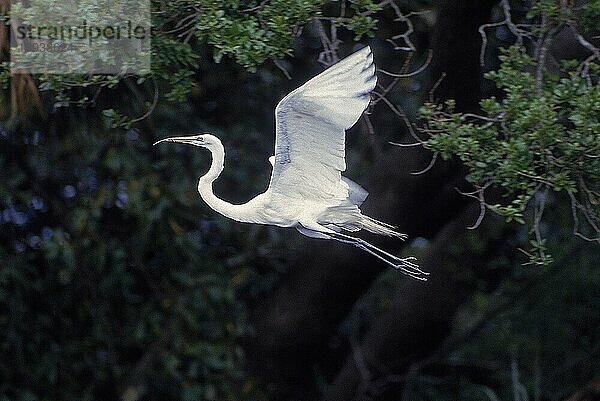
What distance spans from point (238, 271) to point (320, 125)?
2.61m

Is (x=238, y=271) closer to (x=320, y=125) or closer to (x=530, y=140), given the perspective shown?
A: (x=530, y=140)

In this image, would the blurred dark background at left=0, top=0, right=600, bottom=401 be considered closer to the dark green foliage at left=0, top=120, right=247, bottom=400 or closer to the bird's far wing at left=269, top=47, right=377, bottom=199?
the dark green foliage at left=0, top=120, right=247, bottom=400

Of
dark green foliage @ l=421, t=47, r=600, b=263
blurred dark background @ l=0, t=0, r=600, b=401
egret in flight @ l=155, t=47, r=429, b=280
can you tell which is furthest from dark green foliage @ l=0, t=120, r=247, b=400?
egret in flight @ l=155, t=47, r=429, b=280

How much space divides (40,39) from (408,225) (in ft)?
6.19

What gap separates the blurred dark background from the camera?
4.62 metres

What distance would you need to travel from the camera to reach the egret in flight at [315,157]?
246 cm

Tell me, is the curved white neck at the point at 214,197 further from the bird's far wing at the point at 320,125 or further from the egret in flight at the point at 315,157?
the bird's far wing at the point at 320,125

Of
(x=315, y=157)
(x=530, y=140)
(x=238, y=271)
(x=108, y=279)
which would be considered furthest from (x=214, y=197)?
(x=238, y=271)

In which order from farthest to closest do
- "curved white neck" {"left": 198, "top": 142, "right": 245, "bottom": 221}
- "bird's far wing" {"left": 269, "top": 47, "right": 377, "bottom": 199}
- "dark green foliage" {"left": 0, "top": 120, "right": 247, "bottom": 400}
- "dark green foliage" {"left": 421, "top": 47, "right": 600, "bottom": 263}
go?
1. "dark green foliage" {"left": 0, "top": 120, "right": 247, "bottom": 400}
2. "dark green foliage" {"left": 421, "top": 47, "right": 600, "bottom": 263}
3. "curved white neck" {"left": 198, "top": 142, "right": 245, "bottom": 221}
4. "bird's far wing" {"left": 269, "top": 47, "right": 377, "bottom": 199}

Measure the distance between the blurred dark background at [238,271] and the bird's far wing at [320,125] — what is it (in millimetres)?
1639

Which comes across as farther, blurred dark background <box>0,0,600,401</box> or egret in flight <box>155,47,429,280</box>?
blurred dark background <box>0,0,600,401</box>

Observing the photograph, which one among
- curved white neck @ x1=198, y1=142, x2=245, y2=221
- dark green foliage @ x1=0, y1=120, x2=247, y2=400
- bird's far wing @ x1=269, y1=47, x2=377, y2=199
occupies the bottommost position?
dark green foliage @ x1=0, y1=120, x2=247, y2=400

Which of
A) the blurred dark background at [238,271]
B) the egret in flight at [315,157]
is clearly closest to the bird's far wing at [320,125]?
the egret in flight at [315,157]

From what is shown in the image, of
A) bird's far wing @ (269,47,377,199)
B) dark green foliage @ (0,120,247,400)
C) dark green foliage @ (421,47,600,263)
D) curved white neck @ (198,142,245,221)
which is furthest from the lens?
dark green foliage @ (0,120,247,400)
